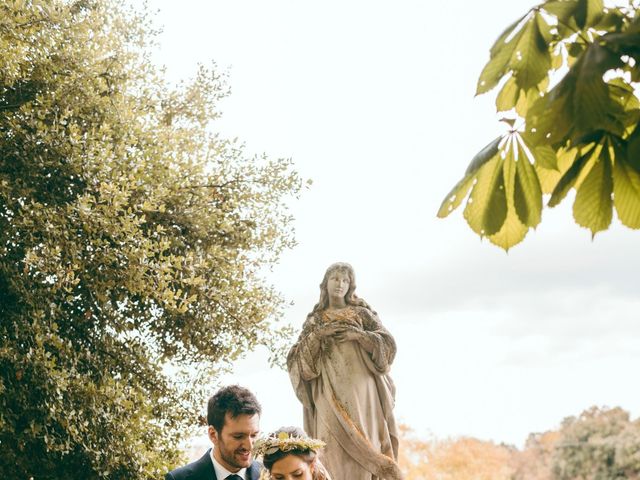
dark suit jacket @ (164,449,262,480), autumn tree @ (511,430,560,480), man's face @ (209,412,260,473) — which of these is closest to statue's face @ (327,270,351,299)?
dark suit jacket @ (164,449,262,480)

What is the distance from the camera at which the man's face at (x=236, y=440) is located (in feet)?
15.5

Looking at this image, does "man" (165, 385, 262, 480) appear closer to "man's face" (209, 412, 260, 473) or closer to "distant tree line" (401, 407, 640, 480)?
"man's face" (209, 412, 260, 473)

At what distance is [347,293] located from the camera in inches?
313

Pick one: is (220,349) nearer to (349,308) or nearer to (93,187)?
(93,187)

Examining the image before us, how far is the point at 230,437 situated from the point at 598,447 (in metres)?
29.2

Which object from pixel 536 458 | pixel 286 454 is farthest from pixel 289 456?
pixel 536 458

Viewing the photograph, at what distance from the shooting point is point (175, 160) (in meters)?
12.2

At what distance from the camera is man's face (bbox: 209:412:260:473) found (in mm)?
4730

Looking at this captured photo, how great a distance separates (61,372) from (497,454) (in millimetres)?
27419

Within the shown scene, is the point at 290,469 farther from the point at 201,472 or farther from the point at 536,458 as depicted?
the point at 536,458

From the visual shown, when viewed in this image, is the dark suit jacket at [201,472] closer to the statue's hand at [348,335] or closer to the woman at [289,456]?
the woman at [289,456]

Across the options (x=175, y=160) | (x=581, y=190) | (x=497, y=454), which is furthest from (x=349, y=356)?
(x=497, y=454)

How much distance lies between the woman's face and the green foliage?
2782 cm

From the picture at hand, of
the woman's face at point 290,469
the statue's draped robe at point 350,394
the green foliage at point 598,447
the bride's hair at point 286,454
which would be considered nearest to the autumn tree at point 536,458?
the green foliage at point 598,447
